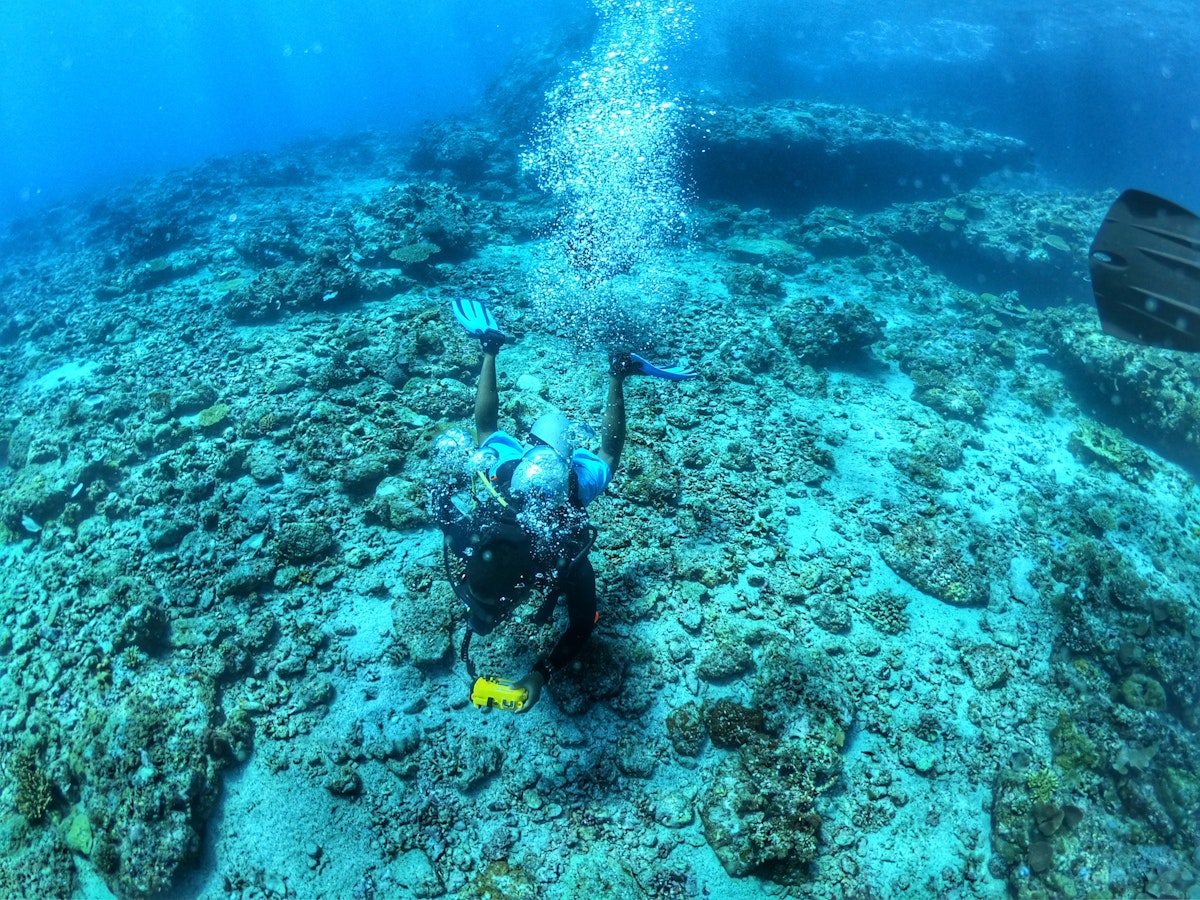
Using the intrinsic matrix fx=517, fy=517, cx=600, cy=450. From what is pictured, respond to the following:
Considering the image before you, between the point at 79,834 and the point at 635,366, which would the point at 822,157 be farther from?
the point at 79,834

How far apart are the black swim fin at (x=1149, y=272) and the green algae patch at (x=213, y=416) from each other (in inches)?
379

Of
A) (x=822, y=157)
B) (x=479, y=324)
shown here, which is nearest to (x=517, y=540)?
(x=479, y=324)

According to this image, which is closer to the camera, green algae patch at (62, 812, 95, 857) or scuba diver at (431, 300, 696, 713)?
scuba diver at (431, 300, 696, 713)

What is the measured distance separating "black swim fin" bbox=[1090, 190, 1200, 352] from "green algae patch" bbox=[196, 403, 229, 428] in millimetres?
9633

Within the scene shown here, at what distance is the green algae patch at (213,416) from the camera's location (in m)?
7.31

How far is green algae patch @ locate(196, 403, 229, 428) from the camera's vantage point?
288 inches

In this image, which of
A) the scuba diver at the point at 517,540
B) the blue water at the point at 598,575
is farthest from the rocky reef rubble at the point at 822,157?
the scuba diver at the point at 517,540

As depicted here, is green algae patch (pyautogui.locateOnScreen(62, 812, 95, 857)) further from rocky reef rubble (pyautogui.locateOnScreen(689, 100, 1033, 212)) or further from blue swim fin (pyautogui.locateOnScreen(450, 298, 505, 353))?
rocky reef rubble (pyautogui.locateOnScreen(689, 100, 1033, 212))

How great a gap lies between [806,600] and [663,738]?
213 centimetres

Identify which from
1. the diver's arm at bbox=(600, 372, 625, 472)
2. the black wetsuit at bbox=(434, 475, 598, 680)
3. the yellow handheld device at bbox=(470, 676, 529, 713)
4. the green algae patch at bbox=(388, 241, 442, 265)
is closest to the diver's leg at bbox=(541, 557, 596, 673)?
the black wetsuit at bbox=(434, 475, 598, 680)

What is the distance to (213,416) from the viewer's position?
24.2ft

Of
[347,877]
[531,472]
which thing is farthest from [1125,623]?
[347,877]

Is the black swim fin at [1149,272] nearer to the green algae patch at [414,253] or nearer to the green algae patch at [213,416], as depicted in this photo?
the green algae patch at [213,416]

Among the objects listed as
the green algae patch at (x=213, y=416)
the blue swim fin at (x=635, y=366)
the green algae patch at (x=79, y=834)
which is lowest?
the green algae patch at (x=79, y=834)
